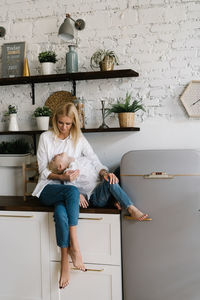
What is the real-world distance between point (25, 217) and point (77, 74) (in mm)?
1183

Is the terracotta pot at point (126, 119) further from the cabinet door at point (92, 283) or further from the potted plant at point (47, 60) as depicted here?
the cabinet door at point (92, 283)

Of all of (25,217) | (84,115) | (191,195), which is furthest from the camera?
(84,115)

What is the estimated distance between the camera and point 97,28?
9.40 feet

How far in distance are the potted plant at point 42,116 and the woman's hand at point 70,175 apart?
0.53 m

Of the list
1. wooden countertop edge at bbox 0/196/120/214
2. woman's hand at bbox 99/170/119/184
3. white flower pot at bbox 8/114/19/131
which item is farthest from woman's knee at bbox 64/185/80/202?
white flower pot at bbox 8/114/19/131

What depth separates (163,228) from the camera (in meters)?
2.34

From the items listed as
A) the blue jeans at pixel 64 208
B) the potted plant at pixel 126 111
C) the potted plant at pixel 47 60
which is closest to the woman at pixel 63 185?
the blue jeans at pixel 64 208

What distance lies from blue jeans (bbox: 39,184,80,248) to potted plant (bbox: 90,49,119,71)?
991 millimetres

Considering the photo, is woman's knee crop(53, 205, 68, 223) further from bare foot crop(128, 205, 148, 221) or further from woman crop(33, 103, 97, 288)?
bare foot crop(128, 205, 148, 221)

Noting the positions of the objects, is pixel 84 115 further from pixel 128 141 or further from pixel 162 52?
pixel 162 52

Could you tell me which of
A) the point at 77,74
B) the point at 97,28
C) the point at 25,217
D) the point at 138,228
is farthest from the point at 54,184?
the point at 97,28

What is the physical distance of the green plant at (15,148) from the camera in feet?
9.76

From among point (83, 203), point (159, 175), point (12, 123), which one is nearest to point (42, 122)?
point (12, 123)

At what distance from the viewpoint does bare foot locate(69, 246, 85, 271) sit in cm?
233
